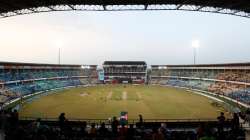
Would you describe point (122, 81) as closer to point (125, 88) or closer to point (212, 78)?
point (125, 88)

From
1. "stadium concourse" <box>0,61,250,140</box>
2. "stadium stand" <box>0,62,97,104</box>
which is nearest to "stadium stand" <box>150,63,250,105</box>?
"stadium concourse" <box>0,61,250,140</box>

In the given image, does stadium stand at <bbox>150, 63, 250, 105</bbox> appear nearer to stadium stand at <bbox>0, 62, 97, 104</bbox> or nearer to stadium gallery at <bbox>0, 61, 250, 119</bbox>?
stadium gallery at <bbox>0, 61, 250, 119</bbox>

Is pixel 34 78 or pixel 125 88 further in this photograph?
pixel 125 88

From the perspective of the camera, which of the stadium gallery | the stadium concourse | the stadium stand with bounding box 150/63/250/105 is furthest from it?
the stadium stand with bounding box 150/63/250/105

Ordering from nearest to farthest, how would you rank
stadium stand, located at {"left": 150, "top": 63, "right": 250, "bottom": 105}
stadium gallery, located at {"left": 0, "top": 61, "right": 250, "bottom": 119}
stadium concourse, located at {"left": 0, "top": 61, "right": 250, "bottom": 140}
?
stadium concourse, located at {"left": 0, "top": 61, "right": 250, "bottom": 140}, stadium gallery, located at {"left": 0, "top": 61, "right": 250, "bottom": 119}, stadium stand, located at {"left": 150, "top": 63, "right": 250, "bottom": 105}

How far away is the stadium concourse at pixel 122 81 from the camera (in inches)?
538

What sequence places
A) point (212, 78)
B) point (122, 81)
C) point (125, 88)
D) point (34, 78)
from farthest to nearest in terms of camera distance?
1. point (122, 81)
2. point (125, 88)
3. point (212, 78)
4. point (34, 78)

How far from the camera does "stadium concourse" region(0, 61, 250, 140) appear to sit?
538 inches

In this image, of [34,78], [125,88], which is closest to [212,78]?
[125,88]

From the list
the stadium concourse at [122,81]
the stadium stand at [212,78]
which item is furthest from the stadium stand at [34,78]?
the stadium stand at [212,78]

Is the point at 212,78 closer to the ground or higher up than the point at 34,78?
closer to the ground

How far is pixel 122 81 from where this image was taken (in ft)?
400

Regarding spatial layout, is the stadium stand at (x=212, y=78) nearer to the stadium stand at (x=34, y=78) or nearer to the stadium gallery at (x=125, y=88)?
the stadium gallery at (x=125, y=88)

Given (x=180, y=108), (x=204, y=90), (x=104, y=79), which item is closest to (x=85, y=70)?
(x=104, y=79)
